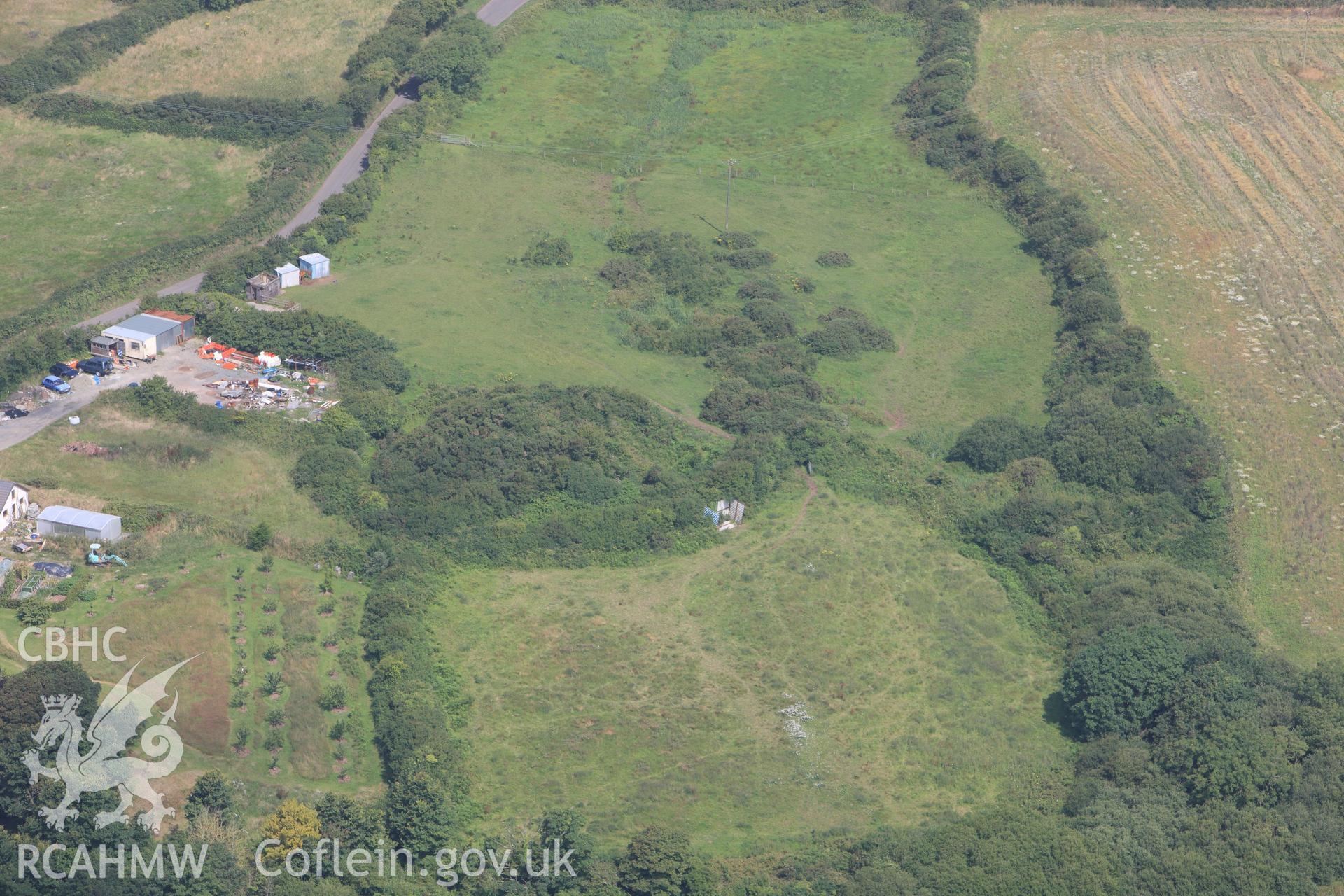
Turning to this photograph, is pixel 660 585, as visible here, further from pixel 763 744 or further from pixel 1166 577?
pixel 1166 577

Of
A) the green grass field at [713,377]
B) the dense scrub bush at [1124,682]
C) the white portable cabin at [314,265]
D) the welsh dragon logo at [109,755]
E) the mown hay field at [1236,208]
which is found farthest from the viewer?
the white portable cabin at [314,265]

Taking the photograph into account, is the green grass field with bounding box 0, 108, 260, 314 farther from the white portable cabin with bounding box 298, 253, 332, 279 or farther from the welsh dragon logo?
the welsh dragon logo

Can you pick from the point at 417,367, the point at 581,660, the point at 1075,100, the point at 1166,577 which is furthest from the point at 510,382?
the point at 1075,100

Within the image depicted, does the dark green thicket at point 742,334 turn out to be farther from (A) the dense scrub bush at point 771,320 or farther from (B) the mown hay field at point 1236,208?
(B) the mown hay field at point 1236,208

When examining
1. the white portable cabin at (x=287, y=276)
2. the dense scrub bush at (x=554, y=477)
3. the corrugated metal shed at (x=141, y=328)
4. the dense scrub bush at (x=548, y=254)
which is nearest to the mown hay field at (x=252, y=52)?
the white portable cabin at (x=287, y=276)

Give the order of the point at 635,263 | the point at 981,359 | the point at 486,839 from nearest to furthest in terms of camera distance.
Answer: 1. the point at 486,839
2. the point at 981,359
3. the point at 635,263
